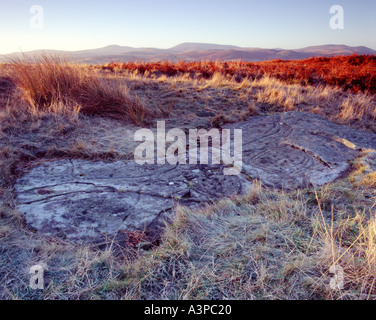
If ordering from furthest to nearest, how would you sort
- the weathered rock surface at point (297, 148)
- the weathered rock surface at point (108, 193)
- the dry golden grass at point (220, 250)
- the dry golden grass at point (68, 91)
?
the dry golden grass at point (68, 91) < the weathered rock surface at point (297, 148) < the weathered rock surface at point (108, 193) < the dry golden grass at point (220, 250)

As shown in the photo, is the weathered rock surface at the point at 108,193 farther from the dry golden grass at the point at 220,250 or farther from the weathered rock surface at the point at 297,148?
the weathered rock surface at the point at 297,148

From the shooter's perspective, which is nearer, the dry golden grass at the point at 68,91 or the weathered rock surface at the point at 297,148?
the weathered rock surface at the point at 297,148

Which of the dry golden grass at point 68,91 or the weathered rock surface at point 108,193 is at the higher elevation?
the dry golden grass at point 68,91

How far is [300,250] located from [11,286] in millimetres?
2051

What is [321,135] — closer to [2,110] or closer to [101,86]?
[101,86]

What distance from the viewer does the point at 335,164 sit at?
369 cm

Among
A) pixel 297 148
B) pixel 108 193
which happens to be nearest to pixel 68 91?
pixel 108 193

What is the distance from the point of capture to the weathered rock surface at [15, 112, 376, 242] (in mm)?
2553

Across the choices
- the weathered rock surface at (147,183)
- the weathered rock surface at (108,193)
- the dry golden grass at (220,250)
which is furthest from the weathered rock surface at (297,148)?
the weathered rock surface at (108,193)

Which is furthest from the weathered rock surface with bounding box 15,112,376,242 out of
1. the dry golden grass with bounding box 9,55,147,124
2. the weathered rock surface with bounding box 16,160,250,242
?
the dry golden grass with bounding box 9,55,147,124

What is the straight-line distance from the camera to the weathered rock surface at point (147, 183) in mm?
2553

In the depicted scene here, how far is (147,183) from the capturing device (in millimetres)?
3238

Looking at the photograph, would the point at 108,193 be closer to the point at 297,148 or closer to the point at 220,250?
the point at 220,250

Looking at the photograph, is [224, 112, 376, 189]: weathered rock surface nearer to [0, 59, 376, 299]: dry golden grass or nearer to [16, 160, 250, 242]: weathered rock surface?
[0, 59, 376, 299]: dry golden grass
